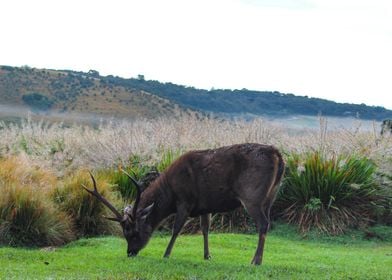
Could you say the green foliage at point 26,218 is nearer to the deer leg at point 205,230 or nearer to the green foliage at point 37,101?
the deer leg at point 205,230

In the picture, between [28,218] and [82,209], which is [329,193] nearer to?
[82,209]

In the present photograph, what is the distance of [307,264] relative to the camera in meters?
11.4

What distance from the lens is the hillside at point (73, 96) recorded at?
66.8m

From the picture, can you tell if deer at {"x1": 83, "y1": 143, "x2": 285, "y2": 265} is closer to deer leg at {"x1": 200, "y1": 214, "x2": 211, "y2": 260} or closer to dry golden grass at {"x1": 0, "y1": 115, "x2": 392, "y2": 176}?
deer leg at {"x1": 200, "y1": 214, "x2": 211, "y2": 260}

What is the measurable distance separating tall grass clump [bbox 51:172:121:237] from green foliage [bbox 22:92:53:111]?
173ft

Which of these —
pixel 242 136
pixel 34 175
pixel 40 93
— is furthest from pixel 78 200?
pixel 40 93

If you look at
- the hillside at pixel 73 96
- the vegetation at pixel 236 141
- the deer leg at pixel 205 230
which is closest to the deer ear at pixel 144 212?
the deer leg at pixel 205 230

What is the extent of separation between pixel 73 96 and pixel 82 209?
5623 cm

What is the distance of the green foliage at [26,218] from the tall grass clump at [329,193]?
5823mm

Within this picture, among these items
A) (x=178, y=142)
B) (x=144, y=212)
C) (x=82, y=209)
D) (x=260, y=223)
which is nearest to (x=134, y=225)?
Answer: (x=144, y=212)

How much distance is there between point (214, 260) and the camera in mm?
11516

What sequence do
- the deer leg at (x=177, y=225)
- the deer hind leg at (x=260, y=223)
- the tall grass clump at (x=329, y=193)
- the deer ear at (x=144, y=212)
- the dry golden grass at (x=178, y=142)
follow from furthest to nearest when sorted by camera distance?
the dry golden grass at (x=178, y=142) → the tall grass clump at (x=329, y=193) → the deer ear at (x=144, y=212) → the deer leg at (x=177, y=225) → the deer hind leg at (x=260, y=223)

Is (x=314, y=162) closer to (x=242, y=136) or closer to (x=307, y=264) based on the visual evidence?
(x=242, y=136)

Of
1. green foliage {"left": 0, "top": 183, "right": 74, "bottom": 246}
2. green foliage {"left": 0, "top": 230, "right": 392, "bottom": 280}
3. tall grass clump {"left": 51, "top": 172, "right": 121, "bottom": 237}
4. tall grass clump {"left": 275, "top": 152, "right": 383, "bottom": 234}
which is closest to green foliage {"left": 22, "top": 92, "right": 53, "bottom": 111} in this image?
tall grass clump {"left": 275, "top": 152, "right": 383, "bottom": 234}
